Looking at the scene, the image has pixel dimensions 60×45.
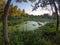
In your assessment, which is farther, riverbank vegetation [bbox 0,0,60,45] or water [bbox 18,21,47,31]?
water [bbox 18,21,47,31]

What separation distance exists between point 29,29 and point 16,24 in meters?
0.40

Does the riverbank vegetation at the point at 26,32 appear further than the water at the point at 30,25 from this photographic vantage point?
No

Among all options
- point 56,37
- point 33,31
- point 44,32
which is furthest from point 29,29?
point 56,37

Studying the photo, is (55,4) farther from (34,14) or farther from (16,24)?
(16,24)

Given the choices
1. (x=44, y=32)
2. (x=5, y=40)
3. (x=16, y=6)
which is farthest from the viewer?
(x=44, y=32)

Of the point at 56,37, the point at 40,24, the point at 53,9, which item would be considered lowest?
the point at 56,37

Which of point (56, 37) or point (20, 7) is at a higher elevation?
point (20, 7)

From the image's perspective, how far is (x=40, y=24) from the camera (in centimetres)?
586

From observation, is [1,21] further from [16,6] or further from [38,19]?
[38,19]

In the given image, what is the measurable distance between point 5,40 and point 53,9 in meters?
1.98

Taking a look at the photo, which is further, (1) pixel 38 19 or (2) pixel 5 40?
(1) pixel 38 19

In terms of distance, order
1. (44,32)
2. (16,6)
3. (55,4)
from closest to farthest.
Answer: (16,6), (44,32), (55,4)

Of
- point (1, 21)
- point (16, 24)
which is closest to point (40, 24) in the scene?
point (16, 24)

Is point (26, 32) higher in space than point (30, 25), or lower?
lower
